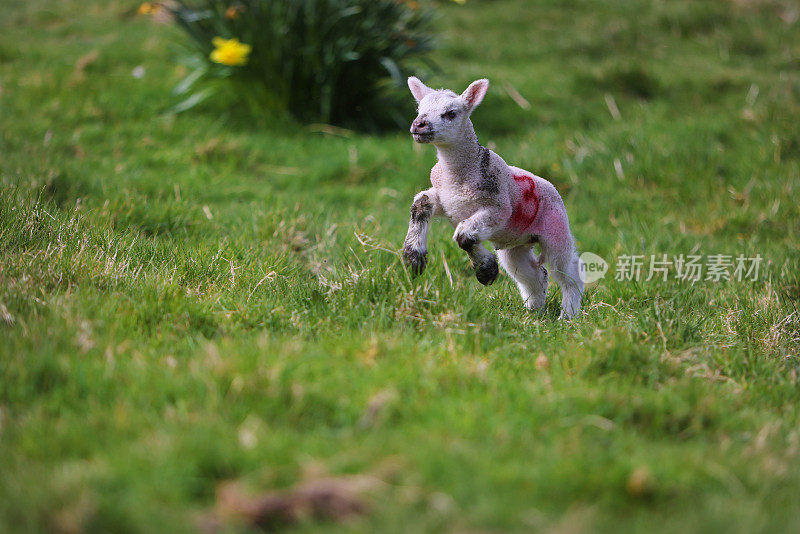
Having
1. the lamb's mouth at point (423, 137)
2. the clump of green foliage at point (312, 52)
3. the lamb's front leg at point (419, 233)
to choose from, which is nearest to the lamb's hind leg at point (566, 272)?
the lamb's front leg at point (419, 233)

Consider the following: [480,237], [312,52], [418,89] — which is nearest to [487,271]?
[480,237]

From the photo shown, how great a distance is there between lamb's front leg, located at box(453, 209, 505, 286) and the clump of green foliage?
A: 3750 mm

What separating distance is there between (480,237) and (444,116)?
558 millimetres

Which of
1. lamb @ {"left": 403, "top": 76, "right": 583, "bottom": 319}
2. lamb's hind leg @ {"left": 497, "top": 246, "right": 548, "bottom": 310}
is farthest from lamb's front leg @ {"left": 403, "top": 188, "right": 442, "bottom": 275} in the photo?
lamb's hind leg @ {"left": 497, "top": 246, "right": 548, "bottom": 310}

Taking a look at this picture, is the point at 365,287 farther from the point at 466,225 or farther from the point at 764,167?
the point at 764,167

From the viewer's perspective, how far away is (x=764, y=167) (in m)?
6.50

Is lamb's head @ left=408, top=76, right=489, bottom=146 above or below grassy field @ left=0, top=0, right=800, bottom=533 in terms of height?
above

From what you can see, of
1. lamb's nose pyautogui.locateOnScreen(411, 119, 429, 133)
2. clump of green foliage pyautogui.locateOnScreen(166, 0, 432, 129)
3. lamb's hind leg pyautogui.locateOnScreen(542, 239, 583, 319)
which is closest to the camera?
lamb's nose pyautogui.locateOnScreen(411, 119, 429, 133)

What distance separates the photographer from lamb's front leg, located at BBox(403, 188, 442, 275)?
338cm

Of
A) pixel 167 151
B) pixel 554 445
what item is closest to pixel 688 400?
pixel 554 445

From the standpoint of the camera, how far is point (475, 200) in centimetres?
334

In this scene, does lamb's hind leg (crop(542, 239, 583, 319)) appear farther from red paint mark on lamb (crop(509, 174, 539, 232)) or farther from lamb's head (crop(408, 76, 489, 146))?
lamb's head (crop(408, 76, 489, 146))

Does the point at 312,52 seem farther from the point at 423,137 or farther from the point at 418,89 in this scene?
the point at 423,137

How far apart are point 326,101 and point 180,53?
2.54 meters
